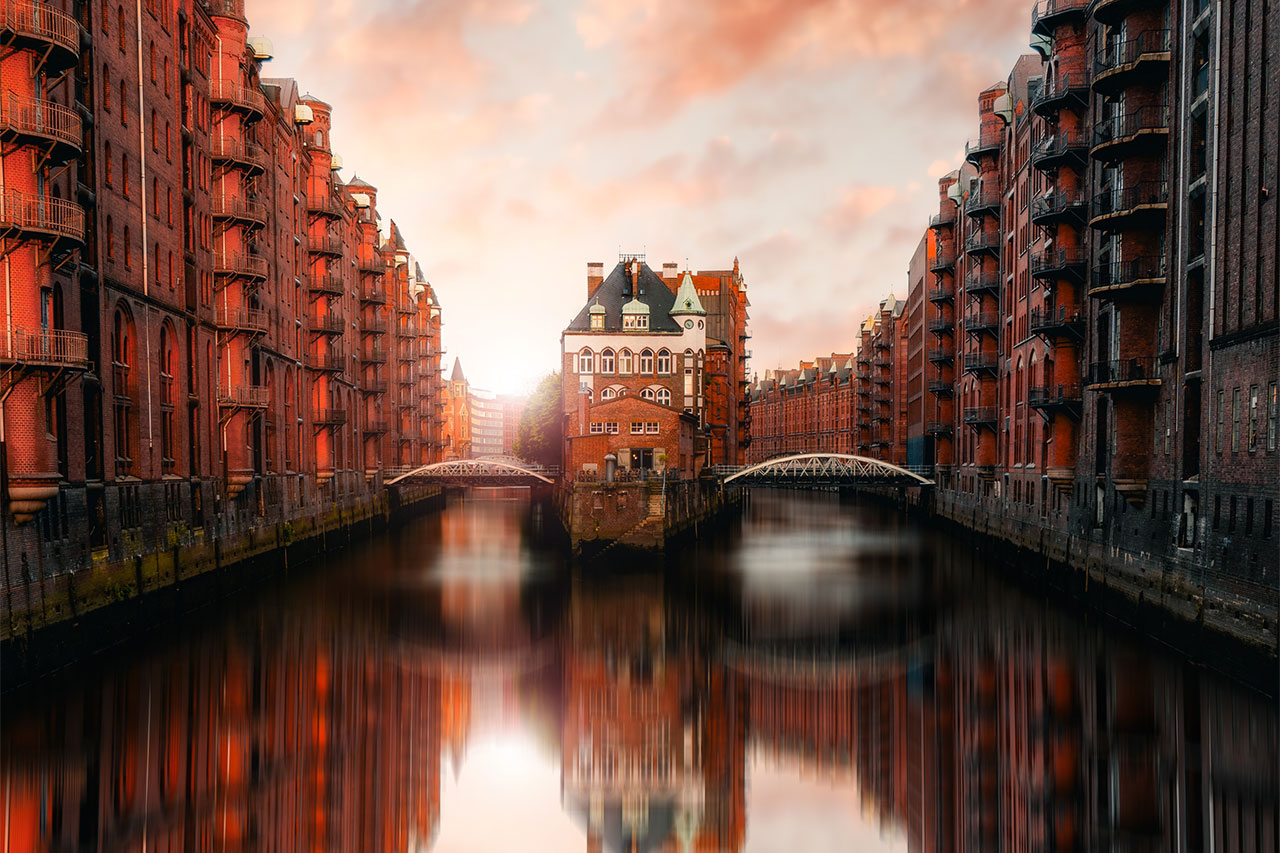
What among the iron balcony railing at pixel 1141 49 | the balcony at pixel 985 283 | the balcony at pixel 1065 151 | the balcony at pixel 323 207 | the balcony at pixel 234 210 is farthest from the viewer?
the balcony at pixel 985 283

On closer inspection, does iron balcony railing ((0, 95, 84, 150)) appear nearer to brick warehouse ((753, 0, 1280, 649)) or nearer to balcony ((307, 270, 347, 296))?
brick warehouse ((753, 0, 1280, 649))

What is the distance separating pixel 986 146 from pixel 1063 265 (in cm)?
1947

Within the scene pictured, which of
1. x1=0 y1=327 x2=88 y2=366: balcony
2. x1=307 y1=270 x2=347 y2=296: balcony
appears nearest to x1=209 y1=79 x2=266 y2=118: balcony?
x1=307 y1=270 x2=347 y2=296: balcony

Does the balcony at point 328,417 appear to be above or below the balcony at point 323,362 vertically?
below

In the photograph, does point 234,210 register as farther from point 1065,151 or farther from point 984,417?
point 984,417

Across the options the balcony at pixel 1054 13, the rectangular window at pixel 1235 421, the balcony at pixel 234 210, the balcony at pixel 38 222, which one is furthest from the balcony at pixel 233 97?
the rectangular window at pixel 1235 421

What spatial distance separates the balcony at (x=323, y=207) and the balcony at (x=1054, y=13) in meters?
33.6

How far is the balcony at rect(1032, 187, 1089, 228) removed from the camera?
35000 mm

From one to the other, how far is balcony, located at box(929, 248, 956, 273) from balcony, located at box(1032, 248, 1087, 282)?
2874 centimetres

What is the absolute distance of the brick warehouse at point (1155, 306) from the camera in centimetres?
2256

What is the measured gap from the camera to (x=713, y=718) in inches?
825

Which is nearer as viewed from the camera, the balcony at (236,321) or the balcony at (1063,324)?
the balcony at (1063,324)

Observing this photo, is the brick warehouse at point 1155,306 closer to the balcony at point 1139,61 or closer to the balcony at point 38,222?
the balcony at point 1139,61

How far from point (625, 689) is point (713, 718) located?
2851mm
